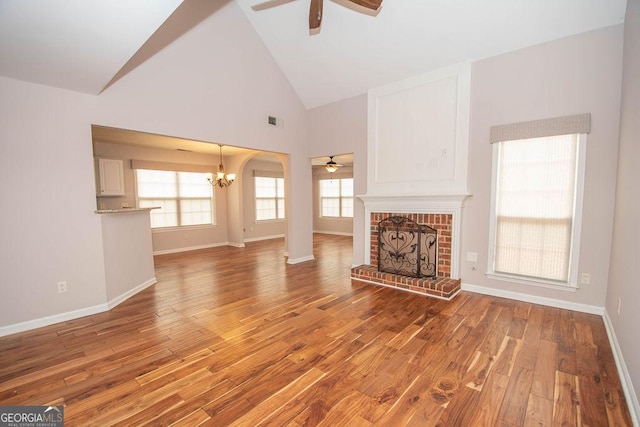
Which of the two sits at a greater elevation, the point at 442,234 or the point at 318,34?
the point at 318,34

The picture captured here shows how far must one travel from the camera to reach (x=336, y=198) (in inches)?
395

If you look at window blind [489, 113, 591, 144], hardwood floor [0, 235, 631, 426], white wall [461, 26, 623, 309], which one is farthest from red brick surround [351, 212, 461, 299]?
window blind [489, 113, 591, 144]

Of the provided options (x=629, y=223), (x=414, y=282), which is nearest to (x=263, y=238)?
(x=414, y=282)

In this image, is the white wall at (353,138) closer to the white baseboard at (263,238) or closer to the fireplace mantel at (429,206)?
the fireplace mantel at (429,206)

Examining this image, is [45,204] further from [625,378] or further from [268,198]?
[268,198]

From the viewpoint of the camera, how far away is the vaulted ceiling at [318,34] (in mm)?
1996

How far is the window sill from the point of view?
10.4 feet

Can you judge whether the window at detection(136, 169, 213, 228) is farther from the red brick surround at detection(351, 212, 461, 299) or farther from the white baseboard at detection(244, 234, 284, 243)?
the red brick surround at detection(351, 212, 461, 299)

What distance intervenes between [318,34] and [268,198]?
556 centimetres

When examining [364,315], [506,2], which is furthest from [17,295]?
[506,2]

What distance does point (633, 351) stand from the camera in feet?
5.90

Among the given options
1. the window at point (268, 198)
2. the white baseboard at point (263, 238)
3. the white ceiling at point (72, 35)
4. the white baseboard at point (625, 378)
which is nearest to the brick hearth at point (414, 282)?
the white baseboard at point (625, 378)

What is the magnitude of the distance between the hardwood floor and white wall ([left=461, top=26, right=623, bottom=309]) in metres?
0.63

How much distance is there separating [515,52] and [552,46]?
0.35 m
